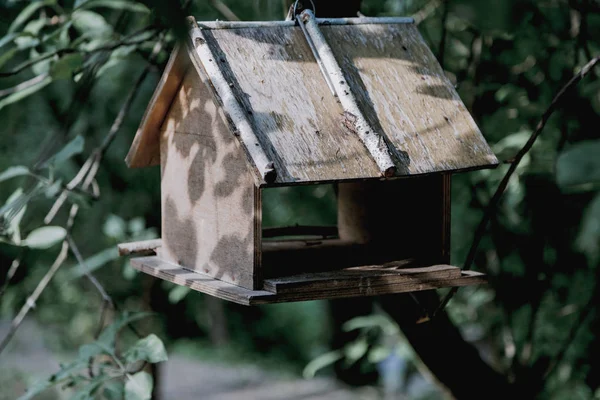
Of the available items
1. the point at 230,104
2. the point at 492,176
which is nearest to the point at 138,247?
the point at 230,104

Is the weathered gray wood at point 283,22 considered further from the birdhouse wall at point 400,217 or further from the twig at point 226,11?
the twig at point 226,11

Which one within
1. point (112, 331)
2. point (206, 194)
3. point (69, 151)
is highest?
point (69, 151)

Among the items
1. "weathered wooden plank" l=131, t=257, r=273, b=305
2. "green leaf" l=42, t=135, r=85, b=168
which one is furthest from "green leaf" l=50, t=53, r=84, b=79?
"weathered wooden plank" l=131, t=257, r=273, b=305

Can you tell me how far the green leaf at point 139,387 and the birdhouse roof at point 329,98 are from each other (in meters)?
0.62

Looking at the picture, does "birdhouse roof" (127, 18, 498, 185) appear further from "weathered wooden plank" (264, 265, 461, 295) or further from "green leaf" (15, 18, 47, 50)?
"green leaf" (15, 18, 47, 50)

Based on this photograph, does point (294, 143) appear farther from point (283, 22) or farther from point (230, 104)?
point (283, 22)

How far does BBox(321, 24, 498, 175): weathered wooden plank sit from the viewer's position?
71.8 inches

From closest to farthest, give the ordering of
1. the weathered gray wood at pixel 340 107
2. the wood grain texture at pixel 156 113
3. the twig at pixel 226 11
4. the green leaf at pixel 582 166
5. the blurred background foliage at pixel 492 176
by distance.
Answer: the green leaf at pixel 582 166
the weathered gray wood at pixel 340 107
the wood grain texture at pixel 156 113
the blurred background foliage at pixel 492 176
the twig at pixel 226 11

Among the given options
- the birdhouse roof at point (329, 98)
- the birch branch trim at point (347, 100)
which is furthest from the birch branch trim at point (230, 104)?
the birch branch trim at point (347, 100)

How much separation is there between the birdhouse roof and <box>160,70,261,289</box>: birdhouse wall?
7 centimetres

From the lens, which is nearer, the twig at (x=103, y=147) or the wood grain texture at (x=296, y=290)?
the wood grain texture at (x=296, y=290)

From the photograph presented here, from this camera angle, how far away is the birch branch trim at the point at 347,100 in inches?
67.1

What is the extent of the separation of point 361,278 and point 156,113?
74 cm

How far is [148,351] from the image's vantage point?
1.92 m
